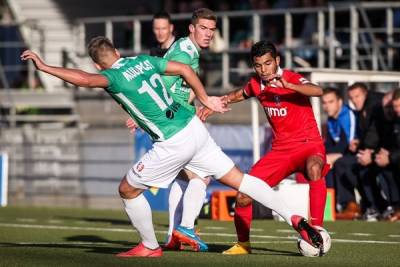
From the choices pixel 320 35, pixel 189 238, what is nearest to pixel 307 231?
pixel 189 238

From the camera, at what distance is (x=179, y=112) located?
415 inches

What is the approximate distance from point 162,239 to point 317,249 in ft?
11.5

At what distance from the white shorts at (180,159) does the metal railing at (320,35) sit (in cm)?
1009

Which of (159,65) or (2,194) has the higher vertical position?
(159,65)

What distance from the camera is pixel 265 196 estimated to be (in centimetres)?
1055

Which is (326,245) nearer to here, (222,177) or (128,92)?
(222,177)

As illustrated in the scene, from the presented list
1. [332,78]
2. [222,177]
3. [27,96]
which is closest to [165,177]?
[222,177]

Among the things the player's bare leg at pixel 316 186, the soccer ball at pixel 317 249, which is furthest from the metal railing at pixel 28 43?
the soccer ball at pixel 317 249

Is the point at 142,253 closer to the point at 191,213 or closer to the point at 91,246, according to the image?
the point at 191,213

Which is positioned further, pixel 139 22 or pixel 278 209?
pixel 139 22

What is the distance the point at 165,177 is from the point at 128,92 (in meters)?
0.83

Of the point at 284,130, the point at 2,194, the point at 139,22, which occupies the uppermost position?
the point at 139,22

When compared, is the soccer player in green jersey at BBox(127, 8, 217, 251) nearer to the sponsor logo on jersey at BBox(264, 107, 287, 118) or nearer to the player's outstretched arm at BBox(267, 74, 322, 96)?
the sponsor logo on jersey at BBox(264, 107, 287, 118)

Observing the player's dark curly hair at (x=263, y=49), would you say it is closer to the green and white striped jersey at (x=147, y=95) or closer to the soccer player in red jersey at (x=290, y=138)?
the soccer player in red jersey at (x=290, y=138)
